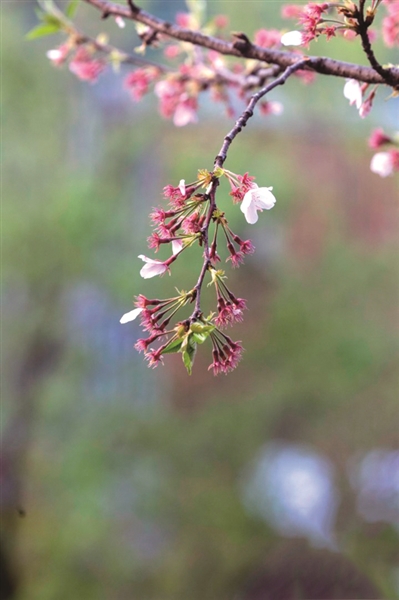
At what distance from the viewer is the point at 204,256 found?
0.22 m

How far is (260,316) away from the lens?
85.7 inches

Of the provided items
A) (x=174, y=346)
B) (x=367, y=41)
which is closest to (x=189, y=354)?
(x=174, y=346)

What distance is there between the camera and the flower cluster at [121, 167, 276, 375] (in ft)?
0.74

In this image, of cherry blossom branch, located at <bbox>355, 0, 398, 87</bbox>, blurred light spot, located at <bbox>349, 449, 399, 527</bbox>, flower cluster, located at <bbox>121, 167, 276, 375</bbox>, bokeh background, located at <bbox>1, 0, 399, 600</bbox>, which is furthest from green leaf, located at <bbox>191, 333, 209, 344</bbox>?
blurred light spot, located at <bbox>349, 449, 399, 527</bbox>

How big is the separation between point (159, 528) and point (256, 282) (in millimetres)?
998

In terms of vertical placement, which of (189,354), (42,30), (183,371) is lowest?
(189,354)

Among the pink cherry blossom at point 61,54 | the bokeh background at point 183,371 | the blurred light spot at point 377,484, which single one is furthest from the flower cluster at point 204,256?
the blurred light spot at point 377,484

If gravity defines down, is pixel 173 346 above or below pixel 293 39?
below

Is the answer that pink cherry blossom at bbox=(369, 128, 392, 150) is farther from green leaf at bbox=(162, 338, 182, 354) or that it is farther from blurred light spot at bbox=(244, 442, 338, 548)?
blurred light spot at bbox=(244, 442, 338, 548)

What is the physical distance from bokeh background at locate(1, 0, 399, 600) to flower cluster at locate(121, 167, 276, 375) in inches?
56.8

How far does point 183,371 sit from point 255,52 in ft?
6.56

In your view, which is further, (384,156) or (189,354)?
(384,156)

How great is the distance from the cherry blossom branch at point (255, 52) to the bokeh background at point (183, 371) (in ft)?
4.22

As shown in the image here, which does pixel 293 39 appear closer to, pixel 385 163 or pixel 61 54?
pixel 385 163
